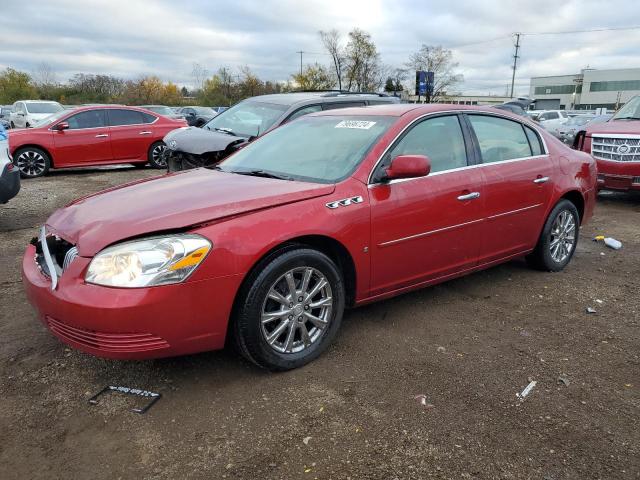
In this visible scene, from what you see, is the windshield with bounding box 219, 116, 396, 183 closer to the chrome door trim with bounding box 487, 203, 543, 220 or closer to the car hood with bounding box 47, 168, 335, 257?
the car hood with bounding box 47, 168, 335, 257

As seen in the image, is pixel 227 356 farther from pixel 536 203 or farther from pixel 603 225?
pixel 603 225

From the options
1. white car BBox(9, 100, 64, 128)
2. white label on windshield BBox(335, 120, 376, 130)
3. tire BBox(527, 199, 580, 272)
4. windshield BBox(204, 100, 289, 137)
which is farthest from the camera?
white car BBox(9, 100, 64, 128)

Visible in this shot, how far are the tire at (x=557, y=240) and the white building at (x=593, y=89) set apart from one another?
100 metres

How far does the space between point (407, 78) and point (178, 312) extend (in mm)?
55552

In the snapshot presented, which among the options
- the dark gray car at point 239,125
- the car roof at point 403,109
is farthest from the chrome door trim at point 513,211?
the dark gray car at point 239,125

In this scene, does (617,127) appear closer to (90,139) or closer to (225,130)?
(225,130)

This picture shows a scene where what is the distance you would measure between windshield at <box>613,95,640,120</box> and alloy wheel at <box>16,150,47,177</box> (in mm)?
11399

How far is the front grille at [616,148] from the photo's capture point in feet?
26.3

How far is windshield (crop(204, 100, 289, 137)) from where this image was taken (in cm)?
698

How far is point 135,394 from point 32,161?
386 inches

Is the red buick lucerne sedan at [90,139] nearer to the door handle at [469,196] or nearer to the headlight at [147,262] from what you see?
the headlight at [147,262]

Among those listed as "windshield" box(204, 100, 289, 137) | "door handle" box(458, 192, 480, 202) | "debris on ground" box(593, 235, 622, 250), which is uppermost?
"windshield" box(204, 100, 289, 137)

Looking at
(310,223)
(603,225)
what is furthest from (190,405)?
(603,225)

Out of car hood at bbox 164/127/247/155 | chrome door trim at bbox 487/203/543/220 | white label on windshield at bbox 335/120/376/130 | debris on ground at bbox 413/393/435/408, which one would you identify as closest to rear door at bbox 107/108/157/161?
car hood at bbox 164/127/247/155
